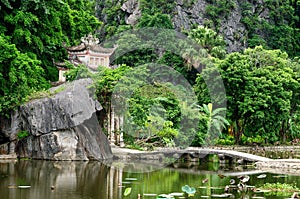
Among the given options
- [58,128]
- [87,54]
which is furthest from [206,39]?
[58,128]

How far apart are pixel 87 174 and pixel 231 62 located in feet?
47.8

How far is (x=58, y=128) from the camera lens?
739 inches

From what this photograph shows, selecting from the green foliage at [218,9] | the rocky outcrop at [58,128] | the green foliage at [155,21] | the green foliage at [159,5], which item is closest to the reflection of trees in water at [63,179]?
the rocky outcrop at [58,128]

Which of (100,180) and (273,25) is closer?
(100,180)

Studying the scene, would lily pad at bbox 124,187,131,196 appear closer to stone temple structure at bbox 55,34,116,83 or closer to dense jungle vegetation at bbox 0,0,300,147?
dense jungle vegetation at bbox 0,0,300,147

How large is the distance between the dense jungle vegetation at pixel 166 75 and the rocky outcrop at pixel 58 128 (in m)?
0.76

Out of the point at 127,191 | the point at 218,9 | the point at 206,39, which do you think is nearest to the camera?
the point at 127,191

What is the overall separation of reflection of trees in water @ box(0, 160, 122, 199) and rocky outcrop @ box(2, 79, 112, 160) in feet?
2.47

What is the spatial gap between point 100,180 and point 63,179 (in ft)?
3.01

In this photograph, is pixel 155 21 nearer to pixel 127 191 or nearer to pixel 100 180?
pixel 100 180

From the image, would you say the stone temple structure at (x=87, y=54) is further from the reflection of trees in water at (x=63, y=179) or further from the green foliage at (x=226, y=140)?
the reflection of trees in water at (x=63, y=179)

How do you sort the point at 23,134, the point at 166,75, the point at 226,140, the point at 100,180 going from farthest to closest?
the point at 166,75
the point at 226,140
the point at 23,134
the point at 100,180

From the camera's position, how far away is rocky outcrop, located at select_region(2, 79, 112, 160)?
61.6ft

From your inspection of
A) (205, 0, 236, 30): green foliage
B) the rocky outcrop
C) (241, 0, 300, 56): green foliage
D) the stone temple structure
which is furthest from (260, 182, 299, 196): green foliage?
(241, 0, 300, 56): green foliage
